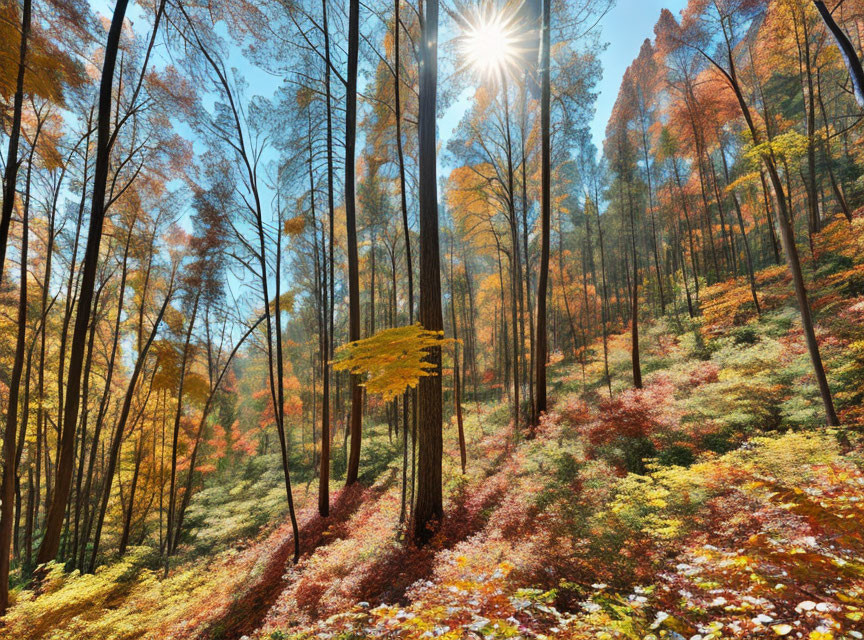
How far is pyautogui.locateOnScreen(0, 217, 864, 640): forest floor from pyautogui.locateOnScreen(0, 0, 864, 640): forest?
0.15 feet

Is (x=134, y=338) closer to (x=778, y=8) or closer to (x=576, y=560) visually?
(x=576, y=560)

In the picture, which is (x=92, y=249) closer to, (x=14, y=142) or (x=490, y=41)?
(x=14, y=142)

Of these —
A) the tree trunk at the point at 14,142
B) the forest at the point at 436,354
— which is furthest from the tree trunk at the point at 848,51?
→ the tree trunk at the point at 14,142

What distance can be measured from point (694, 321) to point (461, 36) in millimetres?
12954

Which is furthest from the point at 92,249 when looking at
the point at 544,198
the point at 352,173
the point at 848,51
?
the point at 848,51

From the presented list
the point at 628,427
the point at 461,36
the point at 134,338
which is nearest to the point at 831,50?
the point at 461,36

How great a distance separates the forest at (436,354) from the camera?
10.0 ft

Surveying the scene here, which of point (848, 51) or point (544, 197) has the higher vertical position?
point (544, 197)

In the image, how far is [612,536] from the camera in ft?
12.4

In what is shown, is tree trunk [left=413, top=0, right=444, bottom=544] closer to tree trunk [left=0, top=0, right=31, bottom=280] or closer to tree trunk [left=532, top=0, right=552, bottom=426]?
tree trunk [left=532, top=0, right=552, bottom=426]

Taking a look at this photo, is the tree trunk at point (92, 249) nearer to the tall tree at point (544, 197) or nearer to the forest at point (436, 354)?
the forest at point (436, 354)

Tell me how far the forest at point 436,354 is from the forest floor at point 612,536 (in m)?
0.05

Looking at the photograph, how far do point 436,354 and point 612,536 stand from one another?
10.3ft

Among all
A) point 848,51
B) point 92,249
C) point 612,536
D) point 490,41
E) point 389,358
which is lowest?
point 612,536
